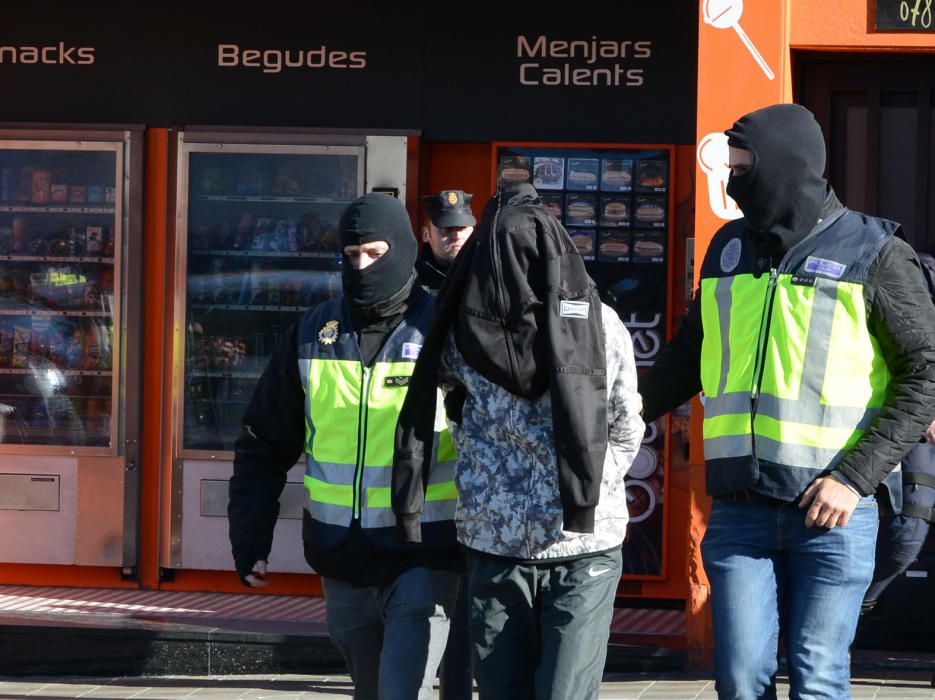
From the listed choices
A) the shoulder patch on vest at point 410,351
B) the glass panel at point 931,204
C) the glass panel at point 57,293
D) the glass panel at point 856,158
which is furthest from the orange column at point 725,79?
the glass panel at point 57,293

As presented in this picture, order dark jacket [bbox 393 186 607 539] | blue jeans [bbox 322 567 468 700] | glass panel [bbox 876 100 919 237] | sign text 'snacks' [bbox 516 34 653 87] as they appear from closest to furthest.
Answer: dark jacket [bbox 393 186 607 539]
blue jeans [bbox 322 567 468 700]
glass panel [bbox 876 100 919 237]
sign text 'snacks' [bbox 516 34 653 87]

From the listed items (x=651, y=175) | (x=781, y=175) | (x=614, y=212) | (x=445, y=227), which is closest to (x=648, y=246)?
(x=614, y=212)

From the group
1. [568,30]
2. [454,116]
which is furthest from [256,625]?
[568,30]

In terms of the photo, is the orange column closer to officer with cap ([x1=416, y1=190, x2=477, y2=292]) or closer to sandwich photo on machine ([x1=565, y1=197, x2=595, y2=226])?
officer with cap ([x1=416, y1=190, x2=477, y2=292])

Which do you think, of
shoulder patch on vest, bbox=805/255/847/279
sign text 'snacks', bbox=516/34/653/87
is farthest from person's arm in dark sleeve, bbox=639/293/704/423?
sign text 'snacks', bbox=516/34/653/87

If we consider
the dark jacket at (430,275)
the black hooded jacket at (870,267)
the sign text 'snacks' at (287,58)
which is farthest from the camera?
the sign text 'snacks' at (287,58)

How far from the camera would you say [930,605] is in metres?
6.50

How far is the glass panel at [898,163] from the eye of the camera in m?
6.54

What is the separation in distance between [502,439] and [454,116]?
165 inches

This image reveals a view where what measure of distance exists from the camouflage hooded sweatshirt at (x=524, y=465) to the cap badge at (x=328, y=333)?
61cm

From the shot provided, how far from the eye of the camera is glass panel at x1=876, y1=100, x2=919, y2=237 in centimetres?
654

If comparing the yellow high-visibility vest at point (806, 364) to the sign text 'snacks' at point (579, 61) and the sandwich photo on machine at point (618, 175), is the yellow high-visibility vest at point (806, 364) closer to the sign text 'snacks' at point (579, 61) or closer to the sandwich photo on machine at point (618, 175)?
the sandwich photo on machine at point (618, 175)

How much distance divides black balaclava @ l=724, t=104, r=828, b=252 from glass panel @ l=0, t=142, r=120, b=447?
4665mm

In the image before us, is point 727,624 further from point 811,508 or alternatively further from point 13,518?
point 13,518
